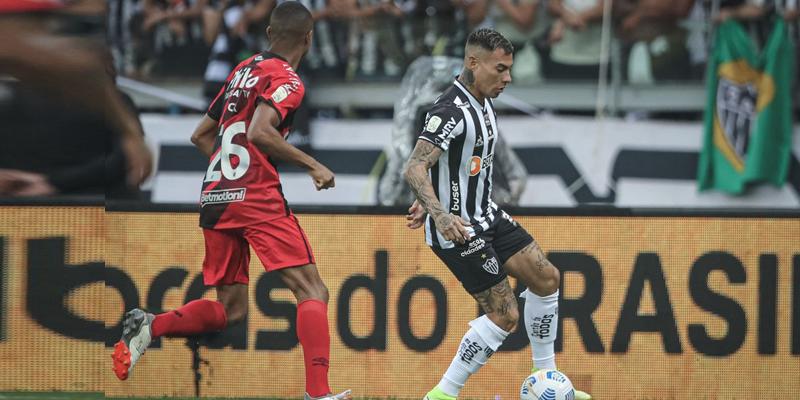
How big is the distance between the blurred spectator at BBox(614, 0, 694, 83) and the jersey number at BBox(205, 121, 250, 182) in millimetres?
5562

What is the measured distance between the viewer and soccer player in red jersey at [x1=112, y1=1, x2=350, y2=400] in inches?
236

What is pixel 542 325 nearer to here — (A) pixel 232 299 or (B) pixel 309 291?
(B) pixel 309 291

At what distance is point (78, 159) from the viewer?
172 inches

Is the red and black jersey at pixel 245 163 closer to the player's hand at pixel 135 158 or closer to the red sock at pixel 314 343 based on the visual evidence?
the player's hand at pixel 135 158

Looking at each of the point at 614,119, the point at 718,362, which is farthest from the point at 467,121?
the point at 614,119

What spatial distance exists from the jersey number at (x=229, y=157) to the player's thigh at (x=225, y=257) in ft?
1.03

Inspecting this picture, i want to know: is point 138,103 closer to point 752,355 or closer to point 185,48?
point 185,48

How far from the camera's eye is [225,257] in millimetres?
6387

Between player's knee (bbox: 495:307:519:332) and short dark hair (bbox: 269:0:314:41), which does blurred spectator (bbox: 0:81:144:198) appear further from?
player's knee (bbox: 495:307:519:332)

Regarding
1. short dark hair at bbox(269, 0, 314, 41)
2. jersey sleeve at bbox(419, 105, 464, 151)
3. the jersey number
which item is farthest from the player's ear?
the jersey number

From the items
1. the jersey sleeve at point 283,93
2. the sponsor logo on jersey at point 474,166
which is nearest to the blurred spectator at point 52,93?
the jersey sleeve at point 283,93

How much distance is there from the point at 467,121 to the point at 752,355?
2562mm

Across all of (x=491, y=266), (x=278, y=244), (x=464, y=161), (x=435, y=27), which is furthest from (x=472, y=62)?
(x=435, y=27)

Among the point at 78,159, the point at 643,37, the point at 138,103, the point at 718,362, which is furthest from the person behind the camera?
the point at 138,103
